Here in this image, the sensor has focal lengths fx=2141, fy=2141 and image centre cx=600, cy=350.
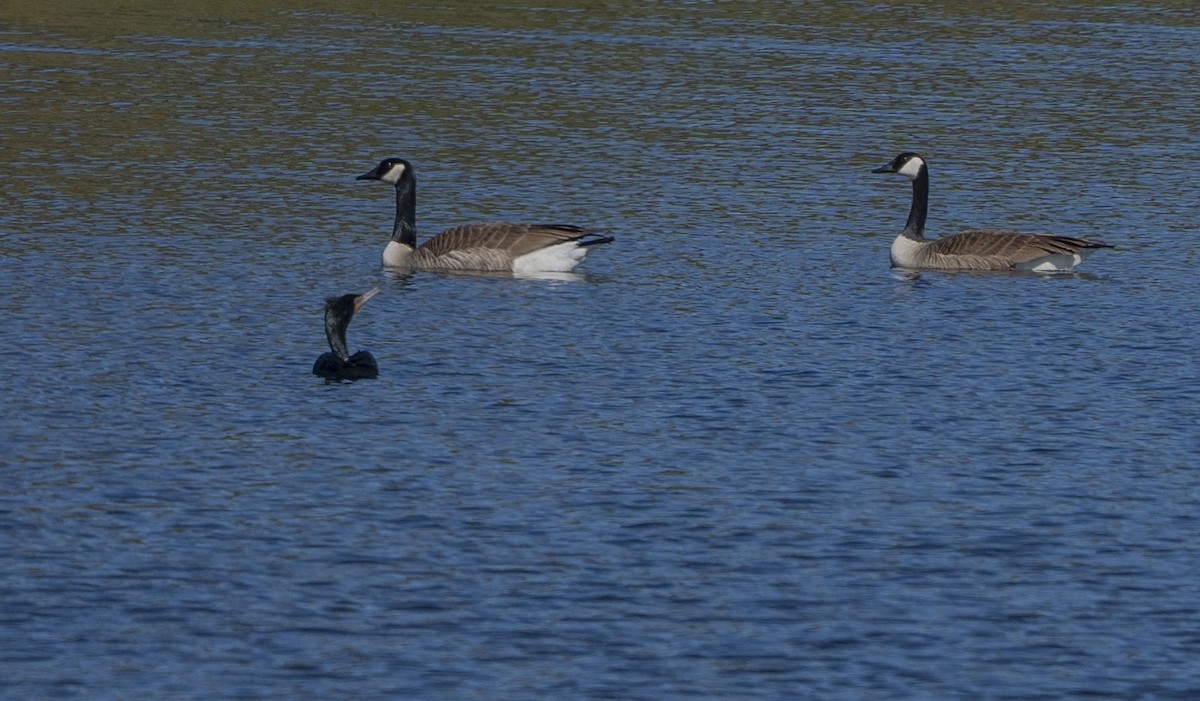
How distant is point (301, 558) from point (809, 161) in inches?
932

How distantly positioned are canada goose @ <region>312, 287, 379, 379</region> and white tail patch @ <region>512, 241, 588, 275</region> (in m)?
6.15

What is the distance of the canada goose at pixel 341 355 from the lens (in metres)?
20.7

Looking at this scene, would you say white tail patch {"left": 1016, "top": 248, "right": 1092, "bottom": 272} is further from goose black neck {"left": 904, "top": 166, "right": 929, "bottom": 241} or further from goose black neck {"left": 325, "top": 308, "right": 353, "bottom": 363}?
goose black neck {"left": 325, "top": 308, "right": 353, "bottom": 363}

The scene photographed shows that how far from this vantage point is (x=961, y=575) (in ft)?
48.4

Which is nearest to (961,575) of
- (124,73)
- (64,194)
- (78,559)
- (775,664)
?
(775,664)

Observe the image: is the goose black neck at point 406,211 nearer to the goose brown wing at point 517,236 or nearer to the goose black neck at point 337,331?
the goose brown wing at point 517,236

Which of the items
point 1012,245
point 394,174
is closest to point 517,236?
point 394,174

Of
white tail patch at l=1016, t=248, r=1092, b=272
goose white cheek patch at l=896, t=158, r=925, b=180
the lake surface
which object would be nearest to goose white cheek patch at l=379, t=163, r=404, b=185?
the lake surface

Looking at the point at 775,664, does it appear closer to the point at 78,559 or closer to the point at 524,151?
the point at 78,559

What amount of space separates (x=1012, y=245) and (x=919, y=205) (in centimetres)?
225

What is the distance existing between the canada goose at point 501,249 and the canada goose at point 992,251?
4174 mm

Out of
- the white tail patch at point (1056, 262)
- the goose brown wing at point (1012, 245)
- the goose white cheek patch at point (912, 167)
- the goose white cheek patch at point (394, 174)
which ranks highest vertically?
the goose white cheek patch at point (912, 167)

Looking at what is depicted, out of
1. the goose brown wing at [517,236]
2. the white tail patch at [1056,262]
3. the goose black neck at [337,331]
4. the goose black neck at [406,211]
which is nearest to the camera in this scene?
the goose black neck at [337,331]

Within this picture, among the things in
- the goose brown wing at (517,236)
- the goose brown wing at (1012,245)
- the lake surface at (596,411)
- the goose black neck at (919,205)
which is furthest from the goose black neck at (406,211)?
the goose brown wing at (1012,245)
